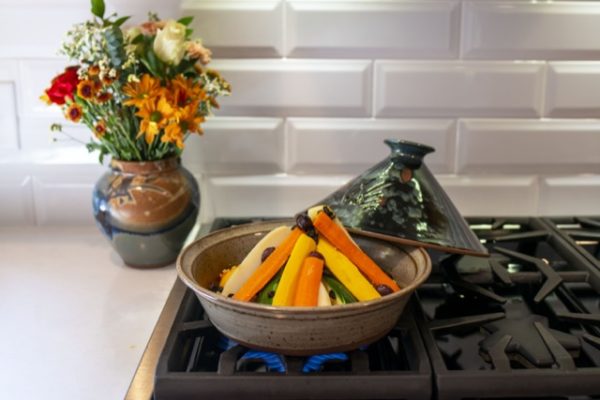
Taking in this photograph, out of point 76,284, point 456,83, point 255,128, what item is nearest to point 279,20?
point 255,128

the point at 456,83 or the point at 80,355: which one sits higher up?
the point at 456,83

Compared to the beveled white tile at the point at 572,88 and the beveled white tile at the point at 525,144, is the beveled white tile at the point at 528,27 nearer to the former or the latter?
the beveled white tile at the point at 572,88

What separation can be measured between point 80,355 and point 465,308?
0.50 m

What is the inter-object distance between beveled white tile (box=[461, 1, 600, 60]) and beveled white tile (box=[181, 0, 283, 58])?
34cm

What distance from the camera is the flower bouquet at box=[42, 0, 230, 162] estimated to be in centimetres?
96

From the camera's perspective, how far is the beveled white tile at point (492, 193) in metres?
1.25

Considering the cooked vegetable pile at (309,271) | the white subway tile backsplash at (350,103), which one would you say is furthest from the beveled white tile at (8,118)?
the cooked vegetable pile at (309,271)

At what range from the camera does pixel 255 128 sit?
3.97 ft

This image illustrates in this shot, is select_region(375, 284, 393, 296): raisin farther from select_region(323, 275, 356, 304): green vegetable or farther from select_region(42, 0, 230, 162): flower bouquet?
select_region(42, 0, 230, 162): flower bouquet

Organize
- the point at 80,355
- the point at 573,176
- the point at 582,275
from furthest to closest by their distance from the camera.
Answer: the point at 573,176 < the point at 582,275 < the point at 80,355

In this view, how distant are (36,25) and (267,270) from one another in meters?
0.70

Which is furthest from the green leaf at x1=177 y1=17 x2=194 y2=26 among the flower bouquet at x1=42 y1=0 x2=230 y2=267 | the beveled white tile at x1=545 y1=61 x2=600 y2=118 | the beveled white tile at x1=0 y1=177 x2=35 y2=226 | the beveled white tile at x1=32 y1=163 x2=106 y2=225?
the beveled white tile at x1=545 y1=61 x2=600 y2=118

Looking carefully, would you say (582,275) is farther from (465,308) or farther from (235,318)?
(235,318)

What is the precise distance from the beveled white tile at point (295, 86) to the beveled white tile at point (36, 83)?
0.29 meters
